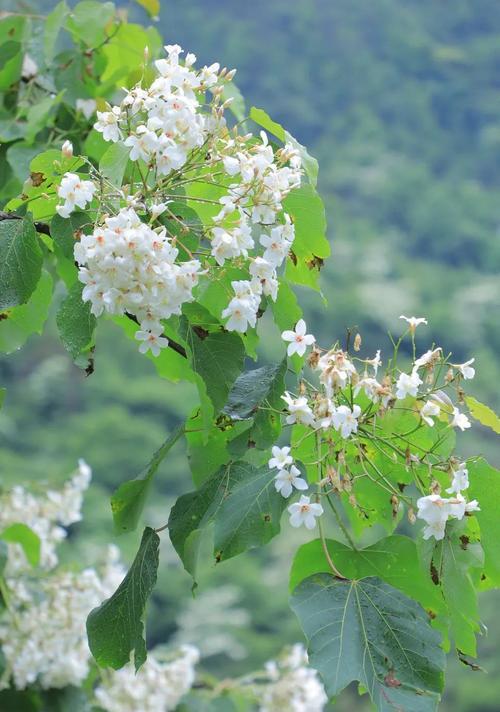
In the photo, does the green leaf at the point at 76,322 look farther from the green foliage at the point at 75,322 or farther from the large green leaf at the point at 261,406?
the large green leaf at the point at 261,406

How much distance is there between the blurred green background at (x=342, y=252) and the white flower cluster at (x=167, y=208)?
31.0ft

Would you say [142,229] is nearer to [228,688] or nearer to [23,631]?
[23,631]

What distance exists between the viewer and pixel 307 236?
0.86m

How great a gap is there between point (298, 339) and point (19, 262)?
21 cm

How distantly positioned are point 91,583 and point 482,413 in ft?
3.04

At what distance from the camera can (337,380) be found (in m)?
0.73

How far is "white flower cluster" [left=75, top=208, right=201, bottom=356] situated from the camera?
678 millimetres

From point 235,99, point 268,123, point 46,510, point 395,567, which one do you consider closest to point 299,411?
point 395,567

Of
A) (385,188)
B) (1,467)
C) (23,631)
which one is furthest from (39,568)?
(385,188)

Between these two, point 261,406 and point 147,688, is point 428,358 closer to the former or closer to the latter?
point 261,406

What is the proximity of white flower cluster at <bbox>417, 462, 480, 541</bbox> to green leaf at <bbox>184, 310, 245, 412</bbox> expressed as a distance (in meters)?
0.16

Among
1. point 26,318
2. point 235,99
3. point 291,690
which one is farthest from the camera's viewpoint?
point 291,690

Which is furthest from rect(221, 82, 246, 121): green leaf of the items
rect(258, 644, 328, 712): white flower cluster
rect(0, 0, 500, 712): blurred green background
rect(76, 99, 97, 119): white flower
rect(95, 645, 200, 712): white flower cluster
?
rect(0, 0, 500, 712): blurred green background

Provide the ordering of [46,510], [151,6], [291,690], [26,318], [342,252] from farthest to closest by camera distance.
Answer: [342,252] → [291,690] → [46,510] → [151,6] → [26,318]
